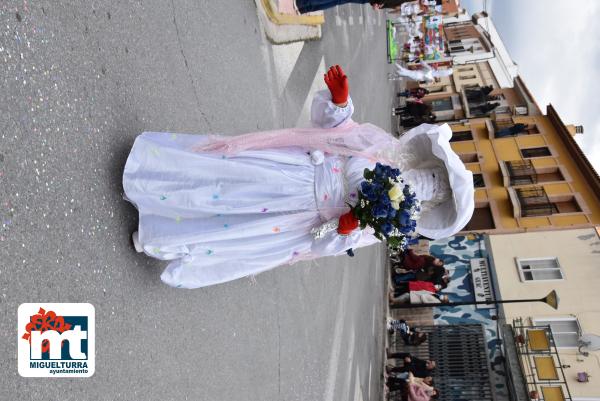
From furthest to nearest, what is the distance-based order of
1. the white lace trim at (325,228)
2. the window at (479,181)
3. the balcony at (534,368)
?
the window at (479,181), the balcony at (534,368), the white lace trim at (325,228)

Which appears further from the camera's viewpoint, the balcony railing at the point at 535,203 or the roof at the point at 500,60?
the roof at the point at 500,60

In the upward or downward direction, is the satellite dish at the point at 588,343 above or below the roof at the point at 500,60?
below

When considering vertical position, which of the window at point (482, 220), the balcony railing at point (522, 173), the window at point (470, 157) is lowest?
the window at point (482, 220)

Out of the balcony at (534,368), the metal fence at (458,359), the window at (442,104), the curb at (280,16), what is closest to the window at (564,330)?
the balcony at (534,368)

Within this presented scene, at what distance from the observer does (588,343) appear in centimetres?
1282

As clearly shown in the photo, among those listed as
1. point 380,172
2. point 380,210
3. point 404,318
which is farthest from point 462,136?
point 380,210

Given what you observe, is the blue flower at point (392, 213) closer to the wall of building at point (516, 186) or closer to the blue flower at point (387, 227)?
the blue flower at point (387, 227)

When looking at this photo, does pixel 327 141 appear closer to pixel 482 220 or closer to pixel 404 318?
pixel 404 318

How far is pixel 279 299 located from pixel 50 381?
3.40 m

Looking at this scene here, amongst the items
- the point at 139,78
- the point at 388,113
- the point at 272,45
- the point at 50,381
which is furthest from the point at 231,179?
the point at 388,113

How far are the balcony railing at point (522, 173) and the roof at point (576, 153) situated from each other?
174cm

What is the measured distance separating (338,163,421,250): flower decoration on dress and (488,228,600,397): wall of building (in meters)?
11.7

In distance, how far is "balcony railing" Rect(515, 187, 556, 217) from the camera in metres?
18.9

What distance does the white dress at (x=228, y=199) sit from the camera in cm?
303
